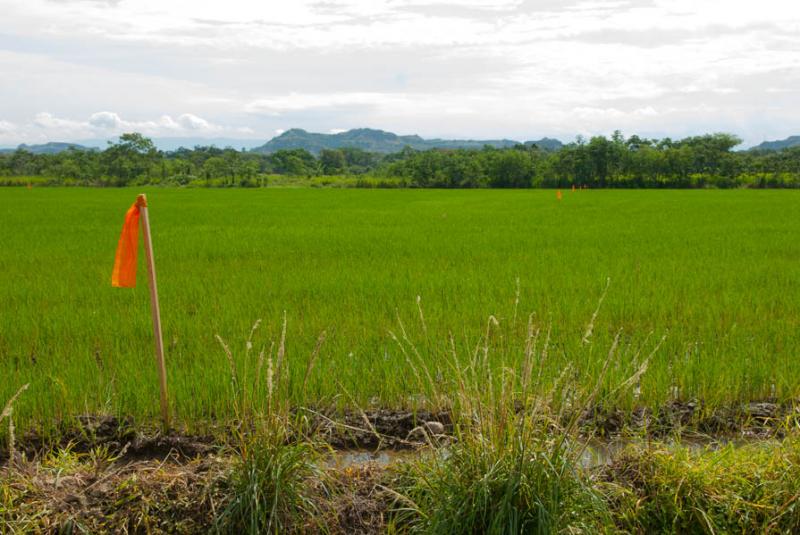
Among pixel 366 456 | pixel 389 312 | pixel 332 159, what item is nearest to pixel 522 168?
pixel 332 159

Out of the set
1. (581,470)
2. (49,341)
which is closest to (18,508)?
(581,470)

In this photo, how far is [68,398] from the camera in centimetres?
361

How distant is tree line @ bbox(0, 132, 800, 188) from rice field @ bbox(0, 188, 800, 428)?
134 feet

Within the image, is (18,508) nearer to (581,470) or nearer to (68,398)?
(68,398)

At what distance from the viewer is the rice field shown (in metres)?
3.89

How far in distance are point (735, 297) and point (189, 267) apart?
7.04 m

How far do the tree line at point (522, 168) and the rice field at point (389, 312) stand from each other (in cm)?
4075

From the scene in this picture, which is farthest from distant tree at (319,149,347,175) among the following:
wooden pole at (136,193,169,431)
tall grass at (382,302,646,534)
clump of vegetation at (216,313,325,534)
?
tall grass at (382,302,646,534)

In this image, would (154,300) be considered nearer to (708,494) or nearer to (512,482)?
(512,482)

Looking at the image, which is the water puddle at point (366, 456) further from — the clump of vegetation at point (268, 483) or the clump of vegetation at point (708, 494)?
the clump of vegetation at point (708, 494)

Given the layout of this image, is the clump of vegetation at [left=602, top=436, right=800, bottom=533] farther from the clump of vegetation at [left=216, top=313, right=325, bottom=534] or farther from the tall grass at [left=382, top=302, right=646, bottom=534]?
the clump of vegetation at [left=216, top=313, right=325, bottom=534]

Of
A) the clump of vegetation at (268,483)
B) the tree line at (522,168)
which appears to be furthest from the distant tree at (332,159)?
the clump of vegetation at (268,483)

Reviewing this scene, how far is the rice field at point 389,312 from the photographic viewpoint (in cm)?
389

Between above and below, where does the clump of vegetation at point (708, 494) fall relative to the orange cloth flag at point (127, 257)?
below
